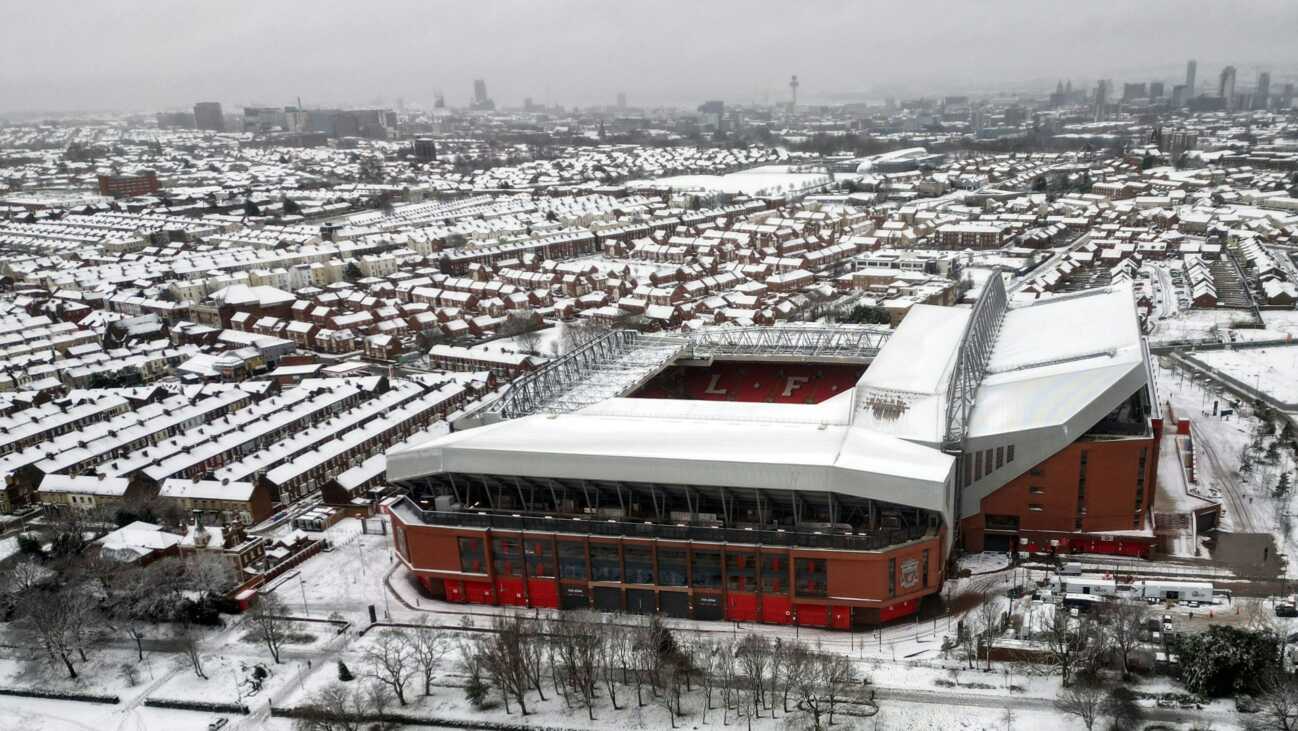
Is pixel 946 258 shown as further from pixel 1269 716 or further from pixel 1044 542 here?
pixel 1269 716

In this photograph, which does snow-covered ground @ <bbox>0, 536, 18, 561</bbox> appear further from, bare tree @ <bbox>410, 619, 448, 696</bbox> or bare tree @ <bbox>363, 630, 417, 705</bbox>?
bare tree @ <bbox>410, 619, 448, 696</bbox>

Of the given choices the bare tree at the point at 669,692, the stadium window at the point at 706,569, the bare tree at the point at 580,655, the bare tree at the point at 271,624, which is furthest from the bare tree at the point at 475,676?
the stadium window at the point at 706,569

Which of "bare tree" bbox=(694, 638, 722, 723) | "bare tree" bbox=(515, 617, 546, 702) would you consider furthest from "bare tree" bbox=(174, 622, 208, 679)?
"bare tree" bbox=(694, 638, 722, 723)

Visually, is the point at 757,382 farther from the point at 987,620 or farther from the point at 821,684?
the point at 821,684

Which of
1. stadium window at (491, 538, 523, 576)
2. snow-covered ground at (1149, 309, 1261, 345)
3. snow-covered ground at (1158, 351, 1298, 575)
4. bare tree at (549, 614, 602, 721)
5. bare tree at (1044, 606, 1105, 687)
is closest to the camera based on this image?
bare tree at (1044, 606, 1105, 687)

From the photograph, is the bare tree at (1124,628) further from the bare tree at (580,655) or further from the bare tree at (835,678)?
the bare tree at (580,655)

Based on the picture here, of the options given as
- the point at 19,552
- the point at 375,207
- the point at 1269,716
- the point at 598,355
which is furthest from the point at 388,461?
the point at 375,207

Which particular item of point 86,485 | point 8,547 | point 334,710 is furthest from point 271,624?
point 86,485
